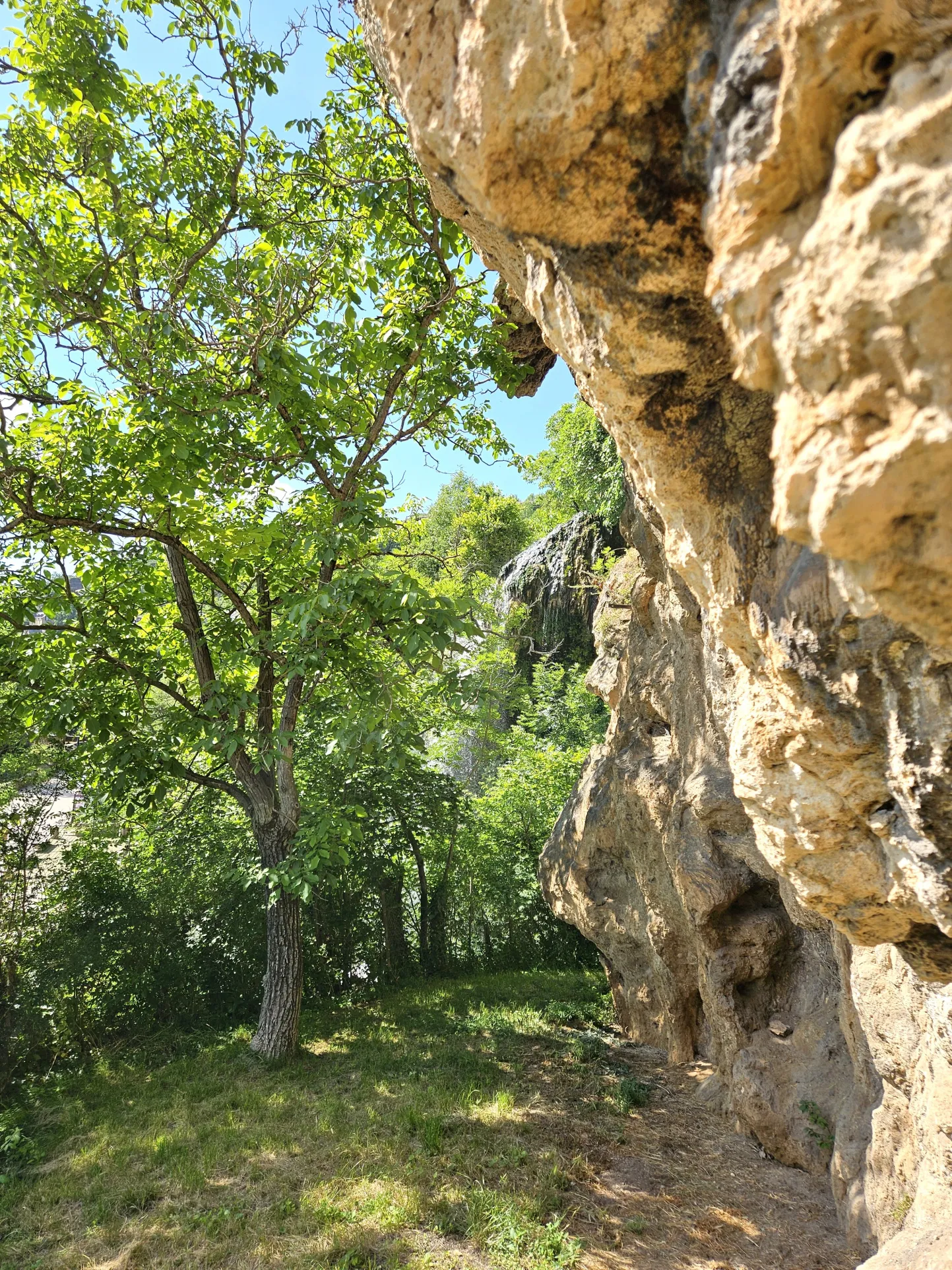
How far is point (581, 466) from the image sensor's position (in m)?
16.3

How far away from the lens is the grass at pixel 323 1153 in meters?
3.97

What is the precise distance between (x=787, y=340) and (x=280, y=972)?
23.3ft

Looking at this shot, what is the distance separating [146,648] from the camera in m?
7.27

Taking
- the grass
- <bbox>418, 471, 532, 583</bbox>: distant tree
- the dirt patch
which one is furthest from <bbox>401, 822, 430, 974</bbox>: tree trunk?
<bbox>418, 471, 532, 583</bbox>: distant tree

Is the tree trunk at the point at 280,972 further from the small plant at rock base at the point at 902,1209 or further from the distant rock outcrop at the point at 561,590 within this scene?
the distant rock outcrop at the point at 561,590

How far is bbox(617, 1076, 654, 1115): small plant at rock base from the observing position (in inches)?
226

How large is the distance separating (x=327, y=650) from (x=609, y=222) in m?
4.53

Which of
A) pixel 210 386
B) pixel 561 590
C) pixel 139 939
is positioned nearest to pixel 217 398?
pixel 210 386

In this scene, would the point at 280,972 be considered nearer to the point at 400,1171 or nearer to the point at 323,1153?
the point at 323,1153

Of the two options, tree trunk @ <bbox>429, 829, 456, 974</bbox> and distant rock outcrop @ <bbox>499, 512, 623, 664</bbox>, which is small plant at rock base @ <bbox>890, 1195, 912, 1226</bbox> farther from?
distant rock outcrop @ <bbox>499, 512, 623, 664</bbox>

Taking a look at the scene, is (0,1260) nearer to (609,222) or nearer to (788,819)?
(788,819)

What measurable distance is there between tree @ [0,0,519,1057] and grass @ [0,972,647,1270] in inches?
40.2

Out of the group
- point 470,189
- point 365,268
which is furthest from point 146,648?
point 470,189

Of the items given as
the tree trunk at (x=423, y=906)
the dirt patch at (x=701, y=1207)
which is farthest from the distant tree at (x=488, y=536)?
the dirt patch at (x=701, y=1207)
